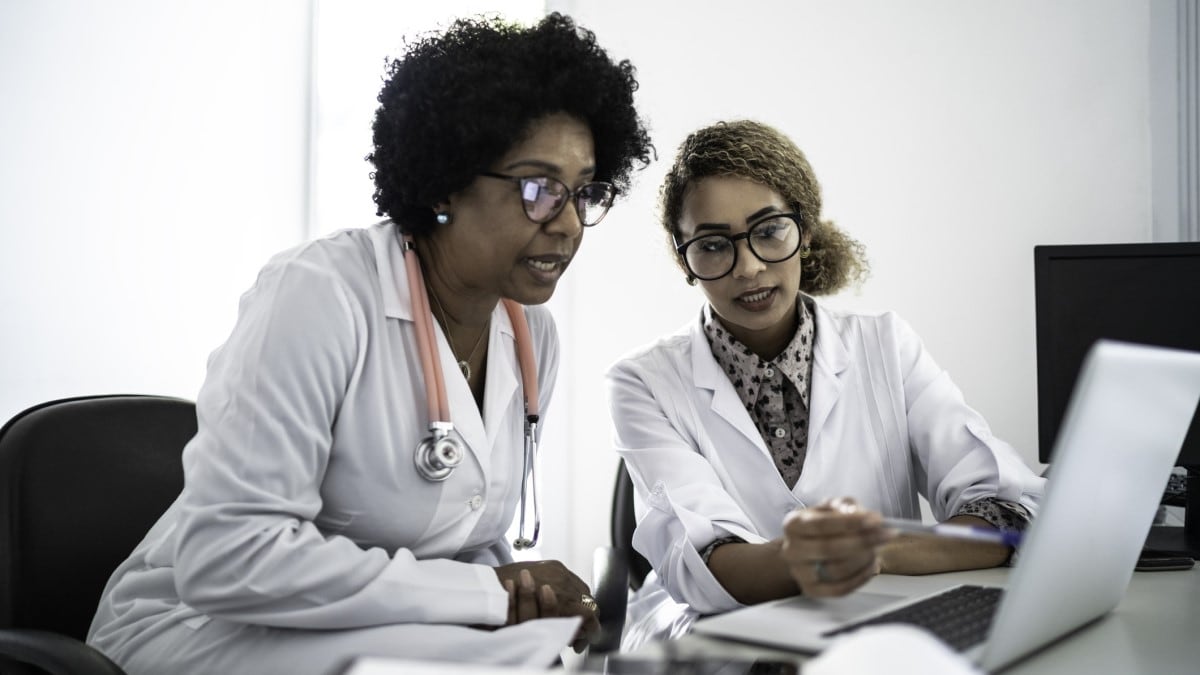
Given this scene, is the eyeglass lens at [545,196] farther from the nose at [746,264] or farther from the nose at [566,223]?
the nose at [746,264]

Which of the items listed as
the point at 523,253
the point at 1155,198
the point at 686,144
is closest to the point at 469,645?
the point at 523,253

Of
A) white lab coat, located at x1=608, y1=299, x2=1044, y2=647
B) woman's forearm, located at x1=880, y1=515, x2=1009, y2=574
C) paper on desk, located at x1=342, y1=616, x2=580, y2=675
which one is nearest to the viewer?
paper on desk, located at x1=342, y1=616, x2=580, y2=675

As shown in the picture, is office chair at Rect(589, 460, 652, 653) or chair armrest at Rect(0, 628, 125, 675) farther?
office chair at Rect(589, 460, 652, 653)

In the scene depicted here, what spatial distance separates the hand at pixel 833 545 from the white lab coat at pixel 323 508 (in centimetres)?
28

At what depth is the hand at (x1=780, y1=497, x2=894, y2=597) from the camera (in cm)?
83

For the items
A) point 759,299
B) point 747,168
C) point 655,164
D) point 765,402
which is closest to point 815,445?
point 765,402

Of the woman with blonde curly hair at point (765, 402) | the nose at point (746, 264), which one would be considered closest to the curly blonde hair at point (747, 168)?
the woman with blonde curly hair at point (765, 402)

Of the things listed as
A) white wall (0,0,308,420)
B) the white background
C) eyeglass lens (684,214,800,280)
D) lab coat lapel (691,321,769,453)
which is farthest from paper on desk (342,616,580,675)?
the white background

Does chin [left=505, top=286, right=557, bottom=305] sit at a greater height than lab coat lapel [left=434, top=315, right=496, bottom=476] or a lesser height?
greater

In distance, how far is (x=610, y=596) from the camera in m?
1.58

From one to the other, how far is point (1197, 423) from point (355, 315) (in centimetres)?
136

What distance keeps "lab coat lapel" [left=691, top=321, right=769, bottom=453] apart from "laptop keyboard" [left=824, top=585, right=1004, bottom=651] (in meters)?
0.64

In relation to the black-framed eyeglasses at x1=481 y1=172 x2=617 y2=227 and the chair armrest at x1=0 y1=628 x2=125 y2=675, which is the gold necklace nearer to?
the black-framed eyeglasses at x1=481 y1=172 x2=617 y2=227

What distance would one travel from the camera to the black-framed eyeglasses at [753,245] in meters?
1.68
